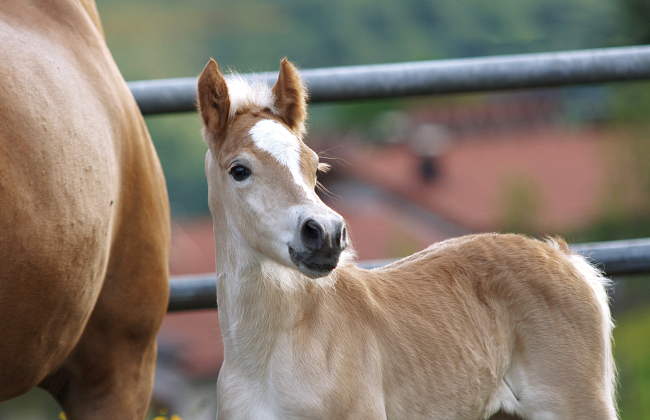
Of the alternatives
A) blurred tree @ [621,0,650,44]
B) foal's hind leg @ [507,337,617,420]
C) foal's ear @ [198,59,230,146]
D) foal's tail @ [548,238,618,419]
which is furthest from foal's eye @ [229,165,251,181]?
blurred tree @ [621,0,650,44]

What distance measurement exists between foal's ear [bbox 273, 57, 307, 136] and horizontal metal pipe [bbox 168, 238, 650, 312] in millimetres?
988

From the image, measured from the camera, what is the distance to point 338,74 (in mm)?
2453

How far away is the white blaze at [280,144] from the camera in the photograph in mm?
1419

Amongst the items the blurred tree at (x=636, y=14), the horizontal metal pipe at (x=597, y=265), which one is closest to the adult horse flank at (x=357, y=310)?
the horizontal metal pipe at (x=597, y=265)

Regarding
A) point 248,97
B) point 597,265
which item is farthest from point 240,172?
point 597,265

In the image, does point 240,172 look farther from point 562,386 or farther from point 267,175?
point 562,386

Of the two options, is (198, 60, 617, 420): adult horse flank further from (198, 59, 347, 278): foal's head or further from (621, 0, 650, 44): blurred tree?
(621, 0, 650, 44): blurred tree

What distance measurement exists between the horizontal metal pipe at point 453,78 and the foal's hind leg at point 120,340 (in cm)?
66

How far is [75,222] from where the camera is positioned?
1603 millimetres

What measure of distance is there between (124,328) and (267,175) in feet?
2.73

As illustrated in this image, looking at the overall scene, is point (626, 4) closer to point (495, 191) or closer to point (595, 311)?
point (495, 191)

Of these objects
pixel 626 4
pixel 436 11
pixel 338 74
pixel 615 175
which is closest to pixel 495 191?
pixel 615 175

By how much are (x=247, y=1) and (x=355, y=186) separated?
9.62 m

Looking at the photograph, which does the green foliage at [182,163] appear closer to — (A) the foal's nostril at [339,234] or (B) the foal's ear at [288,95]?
(B) the foal's ear at [288,95]
